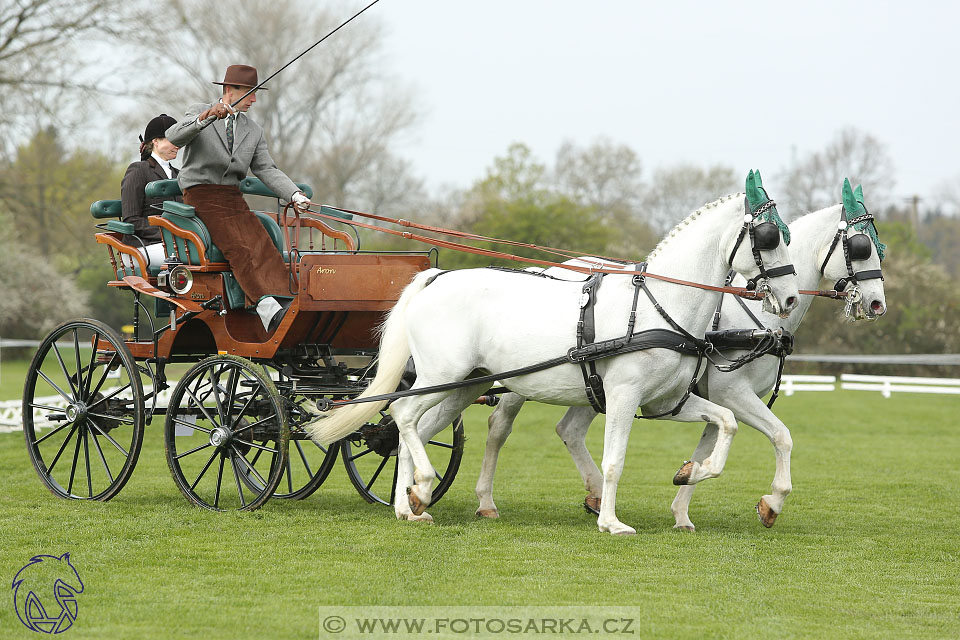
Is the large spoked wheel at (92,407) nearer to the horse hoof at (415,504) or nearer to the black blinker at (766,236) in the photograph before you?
the horse hoof at (415,504)

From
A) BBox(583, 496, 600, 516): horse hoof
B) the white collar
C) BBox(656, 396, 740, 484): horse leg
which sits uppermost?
the white collar

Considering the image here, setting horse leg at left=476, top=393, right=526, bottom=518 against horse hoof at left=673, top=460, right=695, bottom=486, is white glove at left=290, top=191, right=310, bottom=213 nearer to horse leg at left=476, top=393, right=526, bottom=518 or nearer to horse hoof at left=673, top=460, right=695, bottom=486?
horse leg at left=476, top=393, right=526, bottom=518

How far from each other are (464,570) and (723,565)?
1383 mm

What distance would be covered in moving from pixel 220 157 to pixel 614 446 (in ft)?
10.7

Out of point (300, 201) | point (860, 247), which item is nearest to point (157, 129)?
point (300, 201)

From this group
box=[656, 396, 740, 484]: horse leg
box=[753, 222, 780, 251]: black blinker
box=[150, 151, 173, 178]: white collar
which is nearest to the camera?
box=[753, 222, 780, 251]: black blinker

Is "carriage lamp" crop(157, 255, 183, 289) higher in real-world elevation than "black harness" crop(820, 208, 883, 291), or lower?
lower

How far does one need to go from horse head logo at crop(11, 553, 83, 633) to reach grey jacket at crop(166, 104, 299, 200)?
2.86 meters

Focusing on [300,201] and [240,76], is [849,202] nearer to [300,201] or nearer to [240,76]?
[300,201]

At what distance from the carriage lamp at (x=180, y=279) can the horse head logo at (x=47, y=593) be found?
230 cm

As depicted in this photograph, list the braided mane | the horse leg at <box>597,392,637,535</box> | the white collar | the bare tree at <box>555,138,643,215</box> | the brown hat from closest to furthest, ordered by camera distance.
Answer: the horse leg at <box>597,392,637,535</box> < the braided mane < the brown hat < the white collar < the bare tree at <box>555,138,643,215</box>

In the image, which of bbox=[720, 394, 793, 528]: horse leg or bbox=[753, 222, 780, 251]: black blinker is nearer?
bbox=[753, 222, 780, 251]: black blinker

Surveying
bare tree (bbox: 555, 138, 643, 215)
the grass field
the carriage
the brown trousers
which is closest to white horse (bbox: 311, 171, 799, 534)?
the carriage

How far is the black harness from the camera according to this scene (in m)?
7.14
